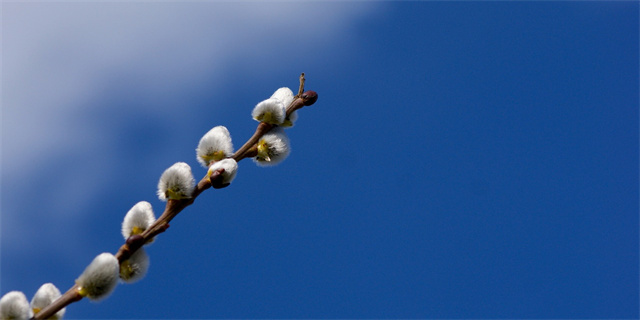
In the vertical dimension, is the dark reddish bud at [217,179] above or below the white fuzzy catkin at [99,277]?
above

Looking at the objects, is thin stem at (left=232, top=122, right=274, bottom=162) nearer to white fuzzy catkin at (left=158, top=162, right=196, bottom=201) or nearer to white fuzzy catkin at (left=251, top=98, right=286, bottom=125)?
white fuzzy catkin at (left=251, top=98, right=286, bottom=125)

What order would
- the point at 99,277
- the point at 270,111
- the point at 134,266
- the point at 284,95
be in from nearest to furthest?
the point at 99,277 → the point at 134,266 → the point at 270,111 → the point at 284,95

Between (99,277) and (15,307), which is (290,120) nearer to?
(99,277)

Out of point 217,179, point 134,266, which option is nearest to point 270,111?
point 217,179

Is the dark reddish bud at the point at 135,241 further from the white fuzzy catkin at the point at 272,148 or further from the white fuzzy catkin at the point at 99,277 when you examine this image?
the white fuzzy catkin at the point at 272,148

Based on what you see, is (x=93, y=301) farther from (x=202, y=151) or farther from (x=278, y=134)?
(x=278, y=134)

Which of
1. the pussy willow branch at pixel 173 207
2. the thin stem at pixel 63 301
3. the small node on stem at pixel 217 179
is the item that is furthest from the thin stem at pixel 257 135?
the thin stem at pixel 63 301

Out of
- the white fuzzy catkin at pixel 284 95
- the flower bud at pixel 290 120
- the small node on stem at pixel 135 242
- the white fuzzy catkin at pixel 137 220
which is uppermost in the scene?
the white fuzzy catkin at pixel 284 95
